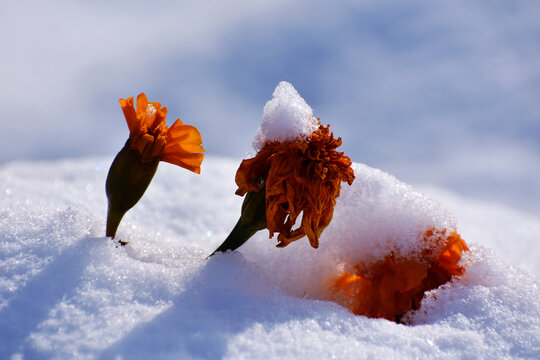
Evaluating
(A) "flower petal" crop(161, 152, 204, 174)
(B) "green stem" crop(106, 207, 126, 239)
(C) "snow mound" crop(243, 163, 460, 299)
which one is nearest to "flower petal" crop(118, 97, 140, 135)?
(A) "flower petal" crop(161, 152, 204, 174)

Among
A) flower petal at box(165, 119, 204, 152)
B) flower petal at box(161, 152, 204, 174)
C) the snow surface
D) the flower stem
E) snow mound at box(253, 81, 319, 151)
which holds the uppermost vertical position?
snow mound at box(253, 81, 319, 151)

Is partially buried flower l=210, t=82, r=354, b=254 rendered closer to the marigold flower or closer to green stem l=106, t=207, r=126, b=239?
the marigold flower

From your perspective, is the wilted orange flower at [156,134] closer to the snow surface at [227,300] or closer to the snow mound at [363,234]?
the snow surface at [227,300]

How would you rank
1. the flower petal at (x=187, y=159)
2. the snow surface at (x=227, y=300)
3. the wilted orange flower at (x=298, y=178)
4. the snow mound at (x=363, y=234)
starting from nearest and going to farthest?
the snow surface at (x=227, y=300) < the wilted orange flower at (x=298, y=178) < the flower petal at (x=187, y=159) < the snow mound at (x=363, y=234)

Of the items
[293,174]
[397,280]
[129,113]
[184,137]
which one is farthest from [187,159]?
[397,280]

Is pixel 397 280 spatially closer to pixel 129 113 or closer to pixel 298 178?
pixel 298 178

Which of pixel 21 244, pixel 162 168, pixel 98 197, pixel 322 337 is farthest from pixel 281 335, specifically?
pixel 162 168

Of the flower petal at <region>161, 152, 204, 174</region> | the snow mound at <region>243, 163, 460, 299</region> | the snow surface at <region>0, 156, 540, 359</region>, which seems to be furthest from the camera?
the snow mound at <region>243, 163, 460, 299</region>

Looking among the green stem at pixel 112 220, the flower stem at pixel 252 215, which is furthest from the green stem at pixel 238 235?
the green stem at pixel 112 220
